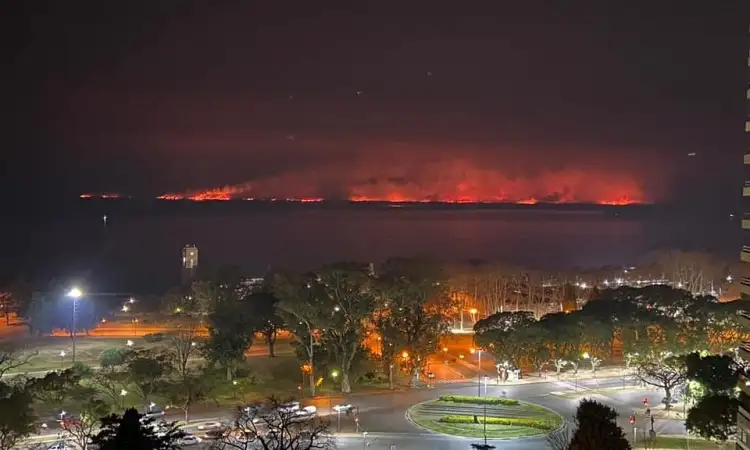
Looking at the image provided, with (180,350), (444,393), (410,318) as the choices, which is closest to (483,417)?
(444,393)

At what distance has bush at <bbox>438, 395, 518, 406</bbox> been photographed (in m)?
23.6

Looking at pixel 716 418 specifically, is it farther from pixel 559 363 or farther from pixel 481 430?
pixel 559 363

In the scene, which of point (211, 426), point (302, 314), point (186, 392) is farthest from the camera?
point (302, 314)

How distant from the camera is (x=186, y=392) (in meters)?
22.0

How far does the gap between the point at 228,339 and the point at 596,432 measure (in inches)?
679

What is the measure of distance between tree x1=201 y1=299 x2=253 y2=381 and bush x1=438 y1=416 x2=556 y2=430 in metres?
8.84

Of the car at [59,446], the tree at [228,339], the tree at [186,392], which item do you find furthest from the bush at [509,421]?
the car at [59,446]

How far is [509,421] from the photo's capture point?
21.4 metres

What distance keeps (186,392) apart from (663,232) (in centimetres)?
10453

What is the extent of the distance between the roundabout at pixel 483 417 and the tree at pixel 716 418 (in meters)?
4.01

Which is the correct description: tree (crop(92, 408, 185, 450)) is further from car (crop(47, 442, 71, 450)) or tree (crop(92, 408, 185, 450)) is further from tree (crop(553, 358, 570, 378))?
tree (crop(553, 358, 570, 378))

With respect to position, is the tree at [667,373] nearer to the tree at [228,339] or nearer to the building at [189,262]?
the tree at [228,339]

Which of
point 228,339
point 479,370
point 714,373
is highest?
point 228,339

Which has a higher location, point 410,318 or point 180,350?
point 410,318
